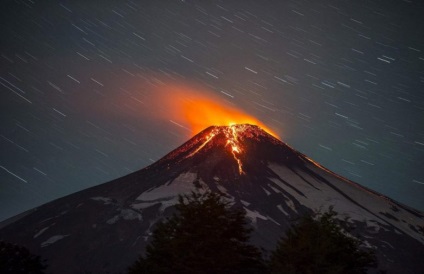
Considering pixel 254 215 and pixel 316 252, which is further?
pixel 254 215

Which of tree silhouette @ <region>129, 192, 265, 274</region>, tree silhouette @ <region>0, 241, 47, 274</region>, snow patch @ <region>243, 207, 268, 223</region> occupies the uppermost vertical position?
tree silhouette @ <region>129, 192, 265, 274</region>

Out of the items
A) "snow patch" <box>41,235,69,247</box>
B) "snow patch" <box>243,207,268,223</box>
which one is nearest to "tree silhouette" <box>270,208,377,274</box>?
"snow patch" <box>243,207,268,223</box>

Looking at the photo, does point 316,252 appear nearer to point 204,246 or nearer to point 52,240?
point 204,246

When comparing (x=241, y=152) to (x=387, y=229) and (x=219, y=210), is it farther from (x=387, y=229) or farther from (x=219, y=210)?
(x=219, y=210)

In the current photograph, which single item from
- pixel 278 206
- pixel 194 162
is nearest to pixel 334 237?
pixel 278 206

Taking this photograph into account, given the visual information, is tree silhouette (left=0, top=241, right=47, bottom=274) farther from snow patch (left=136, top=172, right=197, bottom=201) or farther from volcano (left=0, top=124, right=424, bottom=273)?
snow patch (left=136, top=172, right=197, bottom=201)

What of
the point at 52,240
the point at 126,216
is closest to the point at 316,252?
the point at 126,216

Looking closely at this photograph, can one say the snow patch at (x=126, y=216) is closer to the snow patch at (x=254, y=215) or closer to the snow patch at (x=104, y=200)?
the snow patch at (x=104, y=200)

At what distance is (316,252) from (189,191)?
14386 centimetres

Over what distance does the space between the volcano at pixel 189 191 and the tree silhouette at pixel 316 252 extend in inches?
3777

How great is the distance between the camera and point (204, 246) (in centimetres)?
1555

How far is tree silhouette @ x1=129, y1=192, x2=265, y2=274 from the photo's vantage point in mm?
15312

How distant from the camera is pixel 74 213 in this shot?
510 feet

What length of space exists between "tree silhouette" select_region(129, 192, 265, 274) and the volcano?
3814 inches
